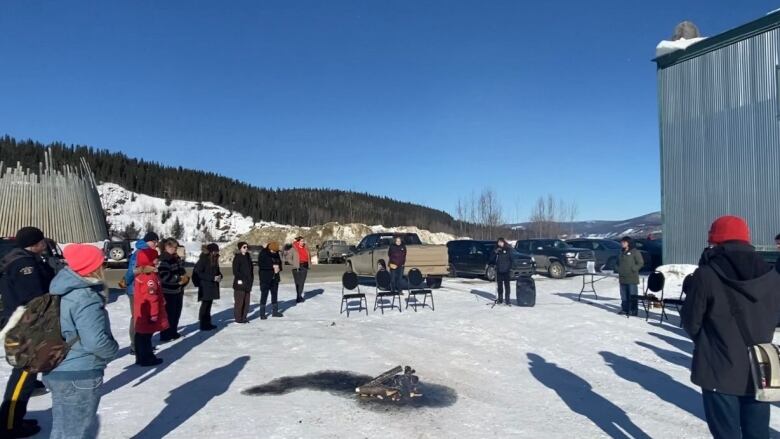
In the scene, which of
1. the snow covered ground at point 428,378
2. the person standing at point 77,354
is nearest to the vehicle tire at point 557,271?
the snow covered ground at point 428,378

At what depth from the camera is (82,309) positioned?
3457 millimetres

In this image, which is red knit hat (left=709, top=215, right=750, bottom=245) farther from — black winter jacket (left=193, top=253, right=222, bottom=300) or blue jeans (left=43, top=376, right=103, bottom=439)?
black winter jacket (left=193, top=253, right=222, bottom=300)

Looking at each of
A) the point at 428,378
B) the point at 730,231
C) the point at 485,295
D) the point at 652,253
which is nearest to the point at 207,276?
the point at 428,378

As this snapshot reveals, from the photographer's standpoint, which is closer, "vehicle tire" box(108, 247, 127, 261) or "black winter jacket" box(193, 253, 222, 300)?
"black winter jacket" box(193, 253, 222, 300)

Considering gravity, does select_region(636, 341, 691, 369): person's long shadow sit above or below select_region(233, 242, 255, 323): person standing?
below

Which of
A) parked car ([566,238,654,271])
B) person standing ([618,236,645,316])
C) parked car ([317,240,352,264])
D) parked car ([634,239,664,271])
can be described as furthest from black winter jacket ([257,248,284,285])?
parked car ([317,240,352,264])

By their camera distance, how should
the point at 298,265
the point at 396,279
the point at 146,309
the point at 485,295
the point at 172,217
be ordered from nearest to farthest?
1. the point at 146,309
2. the point at 396,279
3. the point at 298,265
4. the point at 485,295
5. the point at 172,217

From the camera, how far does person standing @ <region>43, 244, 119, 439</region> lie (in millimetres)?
3424

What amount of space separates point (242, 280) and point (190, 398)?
15.9 ft

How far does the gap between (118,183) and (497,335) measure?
8536 cm

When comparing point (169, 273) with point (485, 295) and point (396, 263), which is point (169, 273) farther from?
point (485, 295)

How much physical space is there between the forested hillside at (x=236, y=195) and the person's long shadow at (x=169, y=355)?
233 feet

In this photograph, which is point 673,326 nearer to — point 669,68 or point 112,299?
point 669,68

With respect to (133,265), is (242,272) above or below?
below
